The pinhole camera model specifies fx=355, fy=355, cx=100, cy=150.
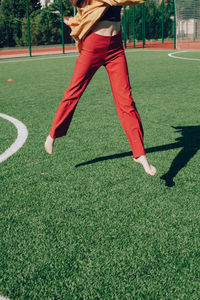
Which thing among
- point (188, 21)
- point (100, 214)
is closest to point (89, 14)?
point (100, 214)

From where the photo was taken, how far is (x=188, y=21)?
17.0 m

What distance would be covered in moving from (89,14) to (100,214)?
5.50 ft

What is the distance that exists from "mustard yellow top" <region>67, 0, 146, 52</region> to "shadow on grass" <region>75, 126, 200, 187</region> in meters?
1.39

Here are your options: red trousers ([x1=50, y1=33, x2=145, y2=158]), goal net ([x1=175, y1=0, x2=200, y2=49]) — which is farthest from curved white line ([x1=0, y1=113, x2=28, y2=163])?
goal net ([x1=175, y1=0, x2=200, y2=49])

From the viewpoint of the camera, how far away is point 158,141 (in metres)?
4.55

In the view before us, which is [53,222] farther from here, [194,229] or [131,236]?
[194,229]

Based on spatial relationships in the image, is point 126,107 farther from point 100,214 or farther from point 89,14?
point 100,214

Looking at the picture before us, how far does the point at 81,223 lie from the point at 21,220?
1.53 feet

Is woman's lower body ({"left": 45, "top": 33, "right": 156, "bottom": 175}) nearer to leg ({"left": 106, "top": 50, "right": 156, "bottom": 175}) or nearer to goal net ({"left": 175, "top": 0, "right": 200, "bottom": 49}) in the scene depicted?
leg ({"left": 106, "top": 50, "right": 156, "bottom": 175})

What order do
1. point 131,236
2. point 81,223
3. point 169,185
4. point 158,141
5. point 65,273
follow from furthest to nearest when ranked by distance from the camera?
point 158,141
point 169,185
point 81,223
point 131,236
point 65,273

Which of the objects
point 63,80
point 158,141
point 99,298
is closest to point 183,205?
point 99,298

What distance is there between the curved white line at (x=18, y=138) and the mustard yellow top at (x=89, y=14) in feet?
5.46

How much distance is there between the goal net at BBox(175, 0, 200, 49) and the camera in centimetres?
1633

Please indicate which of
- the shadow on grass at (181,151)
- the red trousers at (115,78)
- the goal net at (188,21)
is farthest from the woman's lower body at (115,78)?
the goal net at (188,21)
